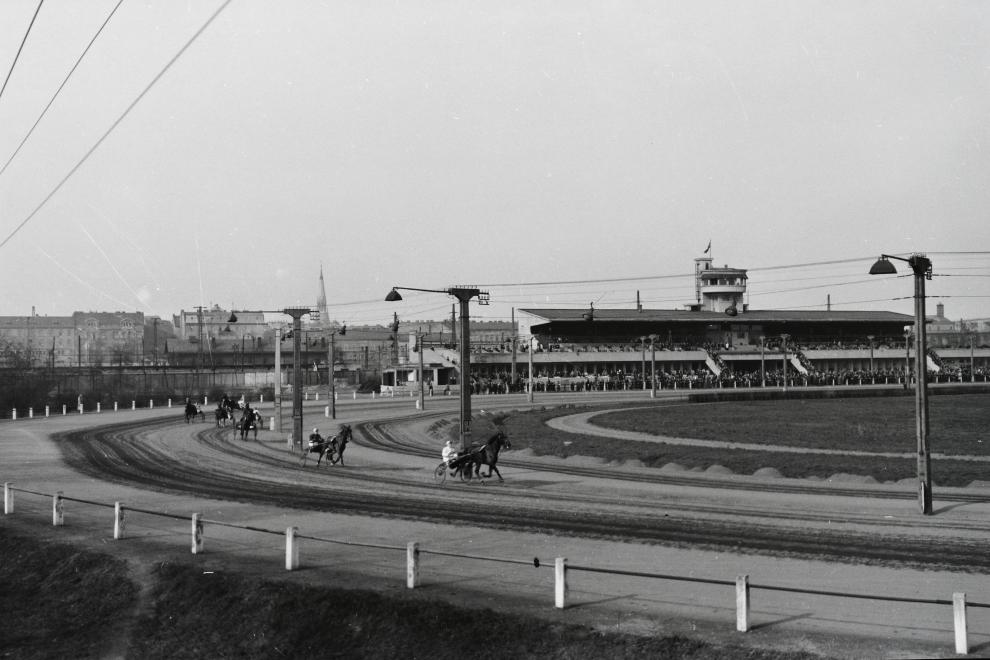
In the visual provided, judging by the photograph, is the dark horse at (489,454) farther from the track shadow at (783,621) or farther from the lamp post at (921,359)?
the track shadow at (783,621)

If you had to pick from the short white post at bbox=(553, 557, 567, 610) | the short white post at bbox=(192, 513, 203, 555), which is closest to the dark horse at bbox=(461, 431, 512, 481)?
the short white post at bbox=(192, 513, 203, 555)

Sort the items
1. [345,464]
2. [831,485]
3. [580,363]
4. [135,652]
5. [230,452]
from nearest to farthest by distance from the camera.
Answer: [135,652] < [831,485] < [345,464] < [230,452] < [580,363]

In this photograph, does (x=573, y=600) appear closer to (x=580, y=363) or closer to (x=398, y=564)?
(x=398, y=564)

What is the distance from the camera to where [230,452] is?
38.7m

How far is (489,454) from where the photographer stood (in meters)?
27.5

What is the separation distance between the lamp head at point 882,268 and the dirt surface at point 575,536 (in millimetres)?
5479

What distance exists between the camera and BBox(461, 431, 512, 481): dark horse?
2675 cm

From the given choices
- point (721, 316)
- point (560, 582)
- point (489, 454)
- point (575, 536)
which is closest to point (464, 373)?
point (489, 454)

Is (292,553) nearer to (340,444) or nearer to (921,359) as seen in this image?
(921,359)

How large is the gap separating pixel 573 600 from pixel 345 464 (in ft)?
71.7

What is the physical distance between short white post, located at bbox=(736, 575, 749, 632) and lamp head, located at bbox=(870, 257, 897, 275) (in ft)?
39.0

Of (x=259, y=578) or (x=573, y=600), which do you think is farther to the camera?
(x=259, y=578)

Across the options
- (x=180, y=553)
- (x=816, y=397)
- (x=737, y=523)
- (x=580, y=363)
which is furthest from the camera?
(x=580, y=363)

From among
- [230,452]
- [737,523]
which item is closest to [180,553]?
[737,523]
